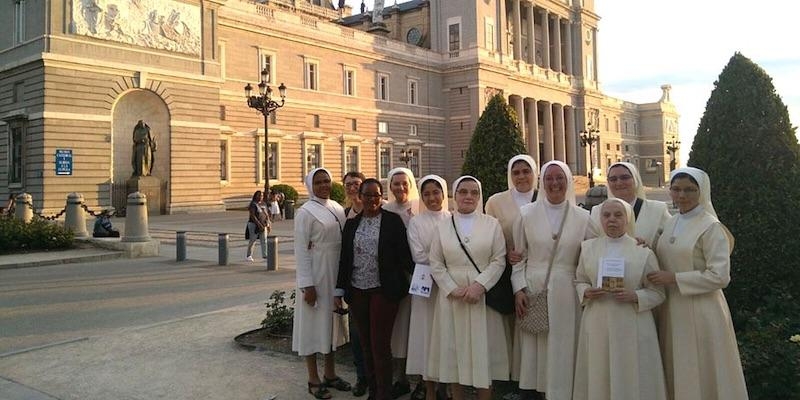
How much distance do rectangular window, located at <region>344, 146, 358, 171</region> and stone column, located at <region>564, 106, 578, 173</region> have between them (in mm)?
29624

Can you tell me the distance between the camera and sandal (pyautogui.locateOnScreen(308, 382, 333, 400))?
14.6 ft

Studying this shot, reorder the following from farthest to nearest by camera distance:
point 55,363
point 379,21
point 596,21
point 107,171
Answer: point 596,21 < point 379,21 < point 107,171 < point 55,363

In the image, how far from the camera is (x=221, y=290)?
31.5ft

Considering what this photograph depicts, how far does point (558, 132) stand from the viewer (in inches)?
2365

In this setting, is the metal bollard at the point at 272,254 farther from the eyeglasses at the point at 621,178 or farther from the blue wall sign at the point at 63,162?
the blue wall sign at the point at 63,162

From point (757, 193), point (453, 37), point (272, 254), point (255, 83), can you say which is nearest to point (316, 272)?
point (757, 193)

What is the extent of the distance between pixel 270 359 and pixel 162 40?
2546 cm

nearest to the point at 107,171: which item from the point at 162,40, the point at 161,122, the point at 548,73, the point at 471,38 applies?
the point at 161,122

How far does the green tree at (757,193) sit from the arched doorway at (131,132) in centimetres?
2615

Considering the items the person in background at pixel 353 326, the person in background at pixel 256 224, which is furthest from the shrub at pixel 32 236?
the person in background at pixel 353 326

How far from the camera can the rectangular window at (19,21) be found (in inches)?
1003

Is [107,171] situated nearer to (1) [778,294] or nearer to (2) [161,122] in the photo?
(2) [161,122]

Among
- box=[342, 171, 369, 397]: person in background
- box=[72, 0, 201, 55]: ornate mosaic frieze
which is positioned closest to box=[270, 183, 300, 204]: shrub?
box=[72, 0, 201, 55]: ornate mosaic frieze

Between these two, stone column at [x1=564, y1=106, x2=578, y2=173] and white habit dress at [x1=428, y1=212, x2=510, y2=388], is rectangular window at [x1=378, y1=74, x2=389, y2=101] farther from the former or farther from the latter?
white habit dress at [x1=428, y1=212, x2=510, y2=388]
